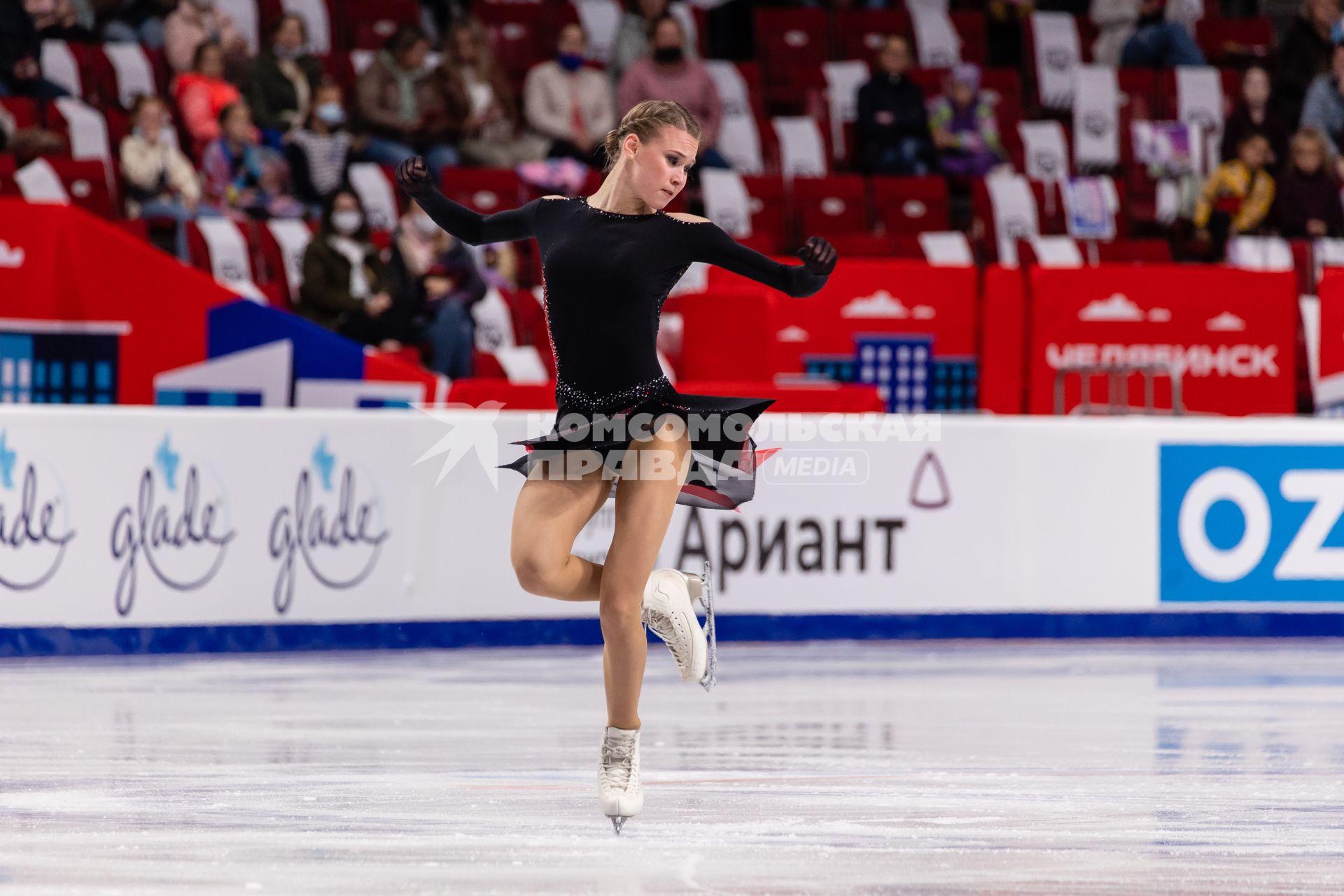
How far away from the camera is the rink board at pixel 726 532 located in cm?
850

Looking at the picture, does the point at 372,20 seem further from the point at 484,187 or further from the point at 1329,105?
the point at 1329,105

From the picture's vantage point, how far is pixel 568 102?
13781 millimetres


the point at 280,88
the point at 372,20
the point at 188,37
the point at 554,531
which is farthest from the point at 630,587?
the point at 372,20

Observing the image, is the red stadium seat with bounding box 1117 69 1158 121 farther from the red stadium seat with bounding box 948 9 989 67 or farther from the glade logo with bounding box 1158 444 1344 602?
the glade logo with bounding box 1158 444 1344 602

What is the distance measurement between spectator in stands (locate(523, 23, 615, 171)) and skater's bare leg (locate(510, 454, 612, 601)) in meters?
9.04

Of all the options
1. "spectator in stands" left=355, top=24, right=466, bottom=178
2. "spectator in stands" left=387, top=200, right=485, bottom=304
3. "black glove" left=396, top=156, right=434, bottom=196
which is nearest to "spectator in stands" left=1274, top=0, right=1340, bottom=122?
"spectator in stands" left=355, top=24, right=466, bottom=178

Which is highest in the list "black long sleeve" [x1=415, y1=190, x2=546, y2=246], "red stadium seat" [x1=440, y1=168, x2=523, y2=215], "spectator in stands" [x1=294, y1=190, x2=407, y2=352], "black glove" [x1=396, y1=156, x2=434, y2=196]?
"red stadium seat" [x1=440, y1=168, x2=523, y2=215]

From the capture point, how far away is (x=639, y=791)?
480 centimetres

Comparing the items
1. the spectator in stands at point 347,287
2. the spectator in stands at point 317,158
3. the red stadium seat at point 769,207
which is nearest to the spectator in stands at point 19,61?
the spectator in stands at point 317,158

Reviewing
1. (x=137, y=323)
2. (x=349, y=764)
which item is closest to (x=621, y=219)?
(x=349, y=764)

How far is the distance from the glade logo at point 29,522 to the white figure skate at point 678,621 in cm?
406

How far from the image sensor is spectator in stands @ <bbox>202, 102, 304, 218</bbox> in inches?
491

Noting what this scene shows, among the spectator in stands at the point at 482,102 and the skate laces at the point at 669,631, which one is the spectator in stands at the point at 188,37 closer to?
the spectator in stands at the point at 482,102

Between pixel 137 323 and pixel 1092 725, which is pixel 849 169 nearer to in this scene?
pixel 137 323
